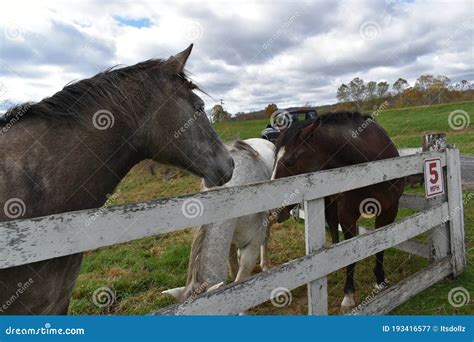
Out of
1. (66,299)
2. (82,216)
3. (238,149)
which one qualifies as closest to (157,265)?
(238,149)

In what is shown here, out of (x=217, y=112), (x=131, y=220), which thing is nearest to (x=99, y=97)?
(x=131, y=220)

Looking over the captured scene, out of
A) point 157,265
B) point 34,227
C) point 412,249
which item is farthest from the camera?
point 157,265

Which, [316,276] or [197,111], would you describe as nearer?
[197,111]

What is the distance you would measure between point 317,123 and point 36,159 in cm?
298

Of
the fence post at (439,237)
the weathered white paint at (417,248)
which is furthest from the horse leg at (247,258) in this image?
the fence post at (439,237)

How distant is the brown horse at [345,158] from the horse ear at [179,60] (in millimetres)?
1886

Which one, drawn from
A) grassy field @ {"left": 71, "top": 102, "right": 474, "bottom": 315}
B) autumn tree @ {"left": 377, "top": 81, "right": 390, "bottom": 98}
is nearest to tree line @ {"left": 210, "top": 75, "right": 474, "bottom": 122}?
autumn tree @ {"left": 377, "top": 81, "right": 390, "bottom": 98}

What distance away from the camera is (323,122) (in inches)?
162

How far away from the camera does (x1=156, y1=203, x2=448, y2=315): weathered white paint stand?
192cm

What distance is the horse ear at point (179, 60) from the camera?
7.37 ft

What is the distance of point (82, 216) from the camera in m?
1.52

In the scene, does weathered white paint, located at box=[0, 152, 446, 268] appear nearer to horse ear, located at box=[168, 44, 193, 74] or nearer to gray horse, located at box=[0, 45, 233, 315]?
gray horse, located at box=[0, 45, 233, 315]

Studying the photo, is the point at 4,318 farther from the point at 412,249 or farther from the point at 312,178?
the point at 412,249

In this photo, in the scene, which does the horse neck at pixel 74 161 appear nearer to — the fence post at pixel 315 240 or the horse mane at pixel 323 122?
the fence post at pixel 315 240
